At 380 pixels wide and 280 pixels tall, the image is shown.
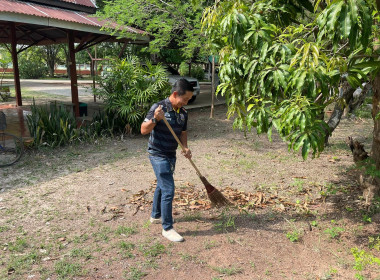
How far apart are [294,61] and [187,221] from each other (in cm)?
235

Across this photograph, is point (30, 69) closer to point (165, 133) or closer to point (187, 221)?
point (187, 221)

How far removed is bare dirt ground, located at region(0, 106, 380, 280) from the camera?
318 centimetres

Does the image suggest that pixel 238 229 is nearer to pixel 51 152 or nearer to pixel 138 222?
pixel 138 222

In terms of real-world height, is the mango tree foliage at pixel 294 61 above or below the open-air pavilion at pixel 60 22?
below

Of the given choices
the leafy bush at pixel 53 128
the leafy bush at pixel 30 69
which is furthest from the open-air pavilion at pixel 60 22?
the leafy bush at pixel 30 69

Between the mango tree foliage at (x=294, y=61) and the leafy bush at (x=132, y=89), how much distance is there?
4513 millimetres

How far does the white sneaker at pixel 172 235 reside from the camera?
3596mm

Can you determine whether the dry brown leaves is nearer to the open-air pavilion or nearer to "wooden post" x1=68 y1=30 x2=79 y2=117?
the open-air pavilion

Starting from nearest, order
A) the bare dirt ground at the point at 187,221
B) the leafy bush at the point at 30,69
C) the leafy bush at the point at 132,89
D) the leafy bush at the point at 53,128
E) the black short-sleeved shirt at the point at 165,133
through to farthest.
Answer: the bare dirt ground at the point at 187,221
the black short-sleeved shirt at the point at 165,133
the leafy bush at the point at 53,128
the leafy bush at the point at 132,89
the leafy bush at the point at 30,69

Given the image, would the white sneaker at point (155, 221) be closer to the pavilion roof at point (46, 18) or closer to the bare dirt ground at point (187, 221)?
the bare dirt ground at point (187, 221)

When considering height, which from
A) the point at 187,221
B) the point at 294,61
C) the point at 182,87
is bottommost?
the point at 187,221

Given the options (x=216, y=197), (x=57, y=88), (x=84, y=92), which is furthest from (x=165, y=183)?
(x=57, y=88)

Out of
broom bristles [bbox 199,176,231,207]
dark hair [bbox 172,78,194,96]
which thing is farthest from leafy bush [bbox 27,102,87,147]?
dark hair [bbox 172,78,194,96]

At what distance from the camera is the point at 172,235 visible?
3.61 meters
